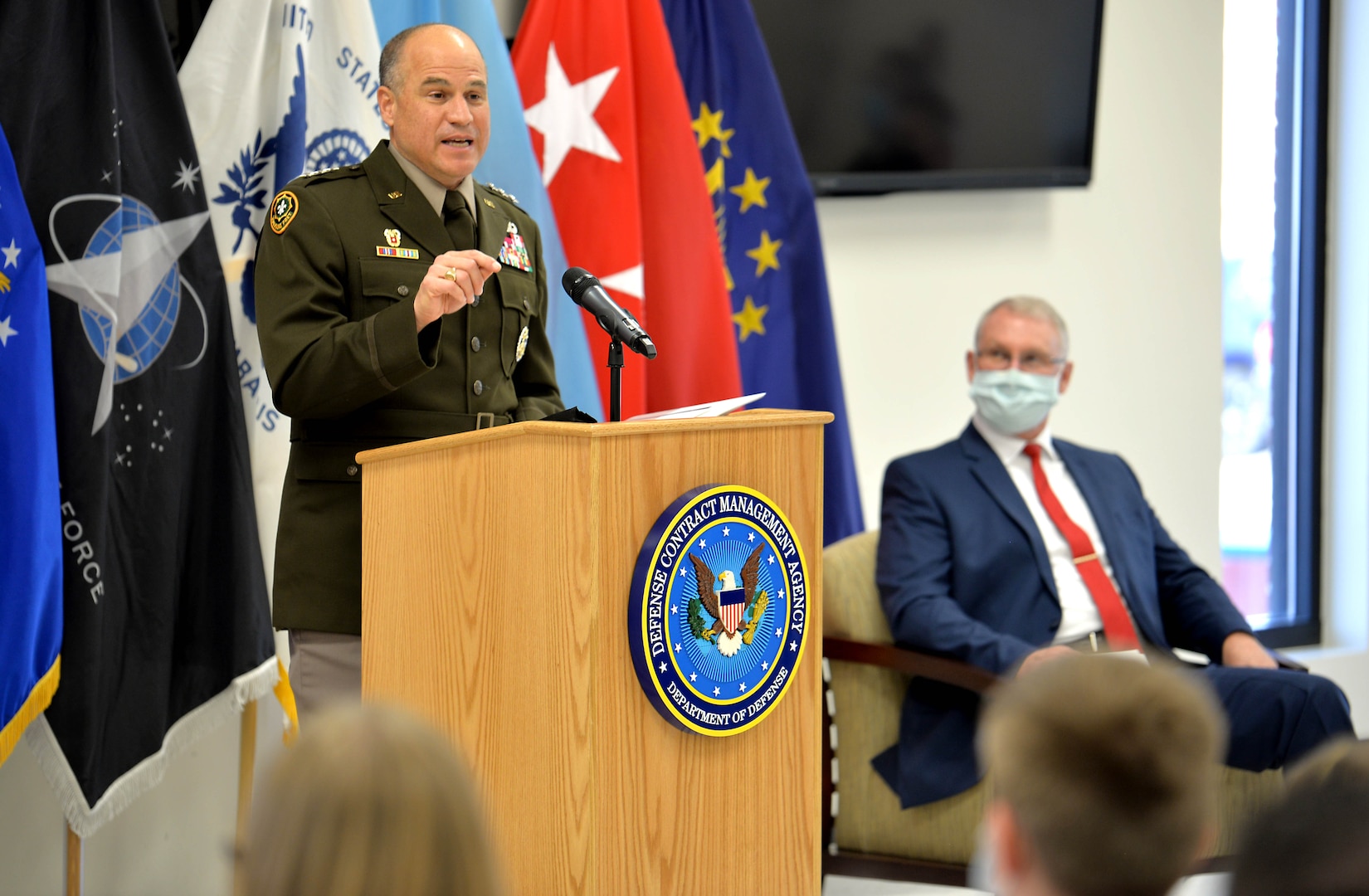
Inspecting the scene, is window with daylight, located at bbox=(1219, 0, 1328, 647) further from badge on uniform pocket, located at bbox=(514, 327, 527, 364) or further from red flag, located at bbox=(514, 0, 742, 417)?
badge on uniform pocket, located at bbox=(514, 327, 527, 364)

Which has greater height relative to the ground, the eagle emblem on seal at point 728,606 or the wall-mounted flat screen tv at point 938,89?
the wall-mounted flat screen tv at point 938,89

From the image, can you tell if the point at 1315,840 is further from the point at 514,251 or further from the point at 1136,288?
the point at 1136,288

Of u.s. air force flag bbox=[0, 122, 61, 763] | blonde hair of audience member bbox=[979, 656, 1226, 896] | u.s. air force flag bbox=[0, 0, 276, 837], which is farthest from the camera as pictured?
u.s. air force flag bbox=[0, 0, 276, 837]

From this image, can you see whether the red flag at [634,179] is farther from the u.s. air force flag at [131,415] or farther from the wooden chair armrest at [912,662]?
the u.s. air force flag at [131,415]

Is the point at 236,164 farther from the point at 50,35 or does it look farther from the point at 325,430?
the point at 325,430

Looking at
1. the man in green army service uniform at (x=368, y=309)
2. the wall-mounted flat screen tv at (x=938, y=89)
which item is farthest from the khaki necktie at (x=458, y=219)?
the wall-mounted flat screen tv at (x=938, y=89)

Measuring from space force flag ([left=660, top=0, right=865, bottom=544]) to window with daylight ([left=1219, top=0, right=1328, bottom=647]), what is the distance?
7.49 feet

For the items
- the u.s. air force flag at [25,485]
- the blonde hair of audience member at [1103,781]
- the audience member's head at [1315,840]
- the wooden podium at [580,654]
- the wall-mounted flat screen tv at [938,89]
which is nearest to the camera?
the audience member's head at [1315,840]

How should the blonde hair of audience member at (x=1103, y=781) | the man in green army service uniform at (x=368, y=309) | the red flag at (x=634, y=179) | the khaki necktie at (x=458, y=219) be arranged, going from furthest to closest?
the red flag at (x=634, y=179) < the khaki necktie at (x=458, y=219) < the man in green army service uniform at (x=368, y=309) < the blonde hair of audience member at (x=1103, y=781)

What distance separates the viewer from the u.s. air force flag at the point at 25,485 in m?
2.30

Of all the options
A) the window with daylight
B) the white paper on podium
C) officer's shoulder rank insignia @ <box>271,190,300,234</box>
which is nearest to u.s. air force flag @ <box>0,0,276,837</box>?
officer's shoulder rank insignia @ <box>271,190,300,234</box>

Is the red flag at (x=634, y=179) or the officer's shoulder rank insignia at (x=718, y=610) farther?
the red flag at (x=634, y=179)

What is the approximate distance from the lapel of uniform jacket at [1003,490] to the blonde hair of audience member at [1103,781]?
2.21 meters

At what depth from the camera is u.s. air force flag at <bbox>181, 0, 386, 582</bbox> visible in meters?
2.73
